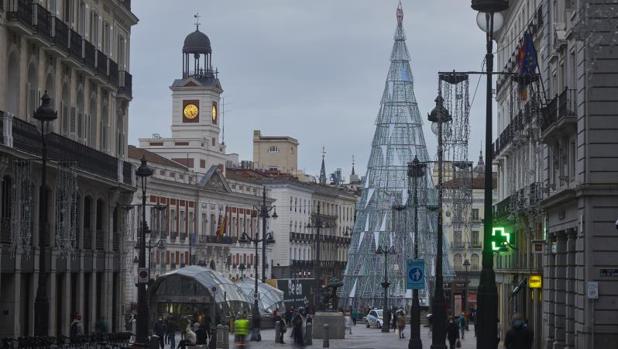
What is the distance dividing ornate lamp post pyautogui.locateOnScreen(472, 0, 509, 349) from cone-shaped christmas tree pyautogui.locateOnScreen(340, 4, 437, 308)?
321 feet

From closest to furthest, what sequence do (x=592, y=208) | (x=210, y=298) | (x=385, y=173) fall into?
(x=592, y=208) < (x=210, y=298) < (x=385, y=173)

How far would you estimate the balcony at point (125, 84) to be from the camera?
6222 centimetres

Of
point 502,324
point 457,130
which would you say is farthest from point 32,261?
point 502,324

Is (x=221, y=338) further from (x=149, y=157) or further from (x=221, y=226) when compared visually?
(x=221, y=226)

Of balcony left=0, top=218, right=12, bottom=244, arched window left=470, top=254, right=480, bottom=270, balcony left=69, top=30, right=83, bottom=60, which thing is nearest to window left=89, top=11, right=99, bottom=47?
balcony left=69, top=30, right=83, bottom=60

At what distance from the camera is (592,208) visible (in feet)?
137

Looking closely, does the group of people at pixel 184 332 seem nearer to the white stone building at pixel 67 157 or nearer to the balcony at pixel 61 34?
the white stone building at pixel 67 157

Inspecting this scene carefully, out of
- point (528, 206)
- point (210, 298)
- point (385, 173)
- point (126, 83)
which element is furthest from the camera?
point (385, 173)

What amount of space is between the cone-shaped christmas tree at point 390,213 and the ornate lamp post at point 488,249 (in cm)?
9799

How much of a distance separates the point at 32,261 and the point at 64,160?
12.5 ft

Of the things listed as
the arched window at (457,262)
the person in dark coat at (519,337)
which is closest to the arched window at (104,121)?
the person in dark coat at (519,337)

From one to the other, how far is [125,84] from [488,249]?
37.5 meters

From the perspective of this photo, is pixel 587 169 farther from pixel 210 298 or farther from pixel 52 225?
pixel 210 298

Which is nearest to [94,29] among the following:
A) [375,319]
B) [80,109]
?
[80,109]
